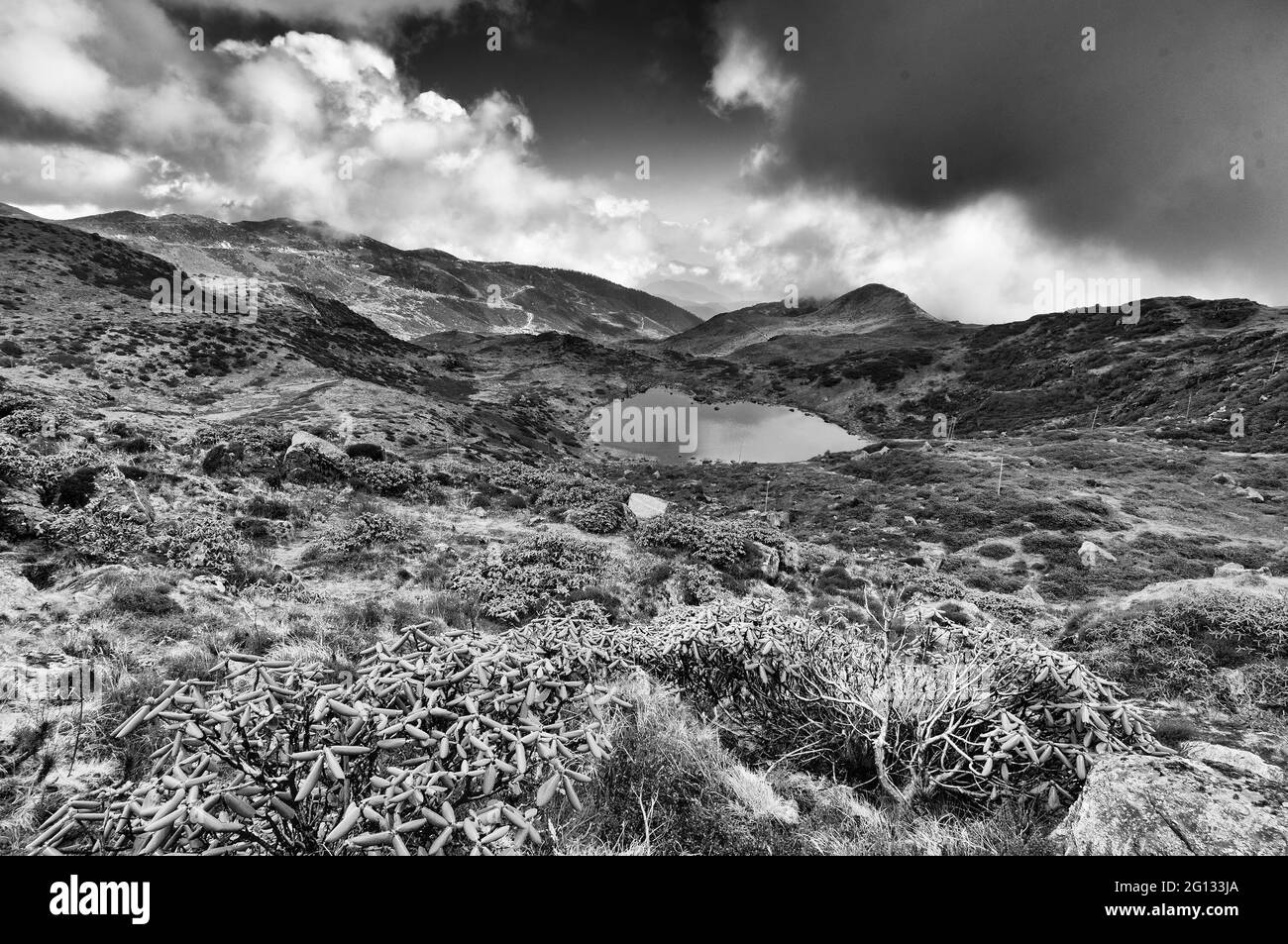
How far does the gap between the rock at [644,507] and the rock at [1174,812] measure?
1392 centimetres

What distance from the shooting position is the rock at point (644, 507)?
17.1m

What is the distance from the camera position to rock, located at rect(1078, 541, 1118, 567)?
19578mm

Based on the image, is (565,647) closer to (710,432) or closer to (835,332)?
(710,432)

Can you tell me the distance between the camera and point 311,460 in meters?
15.8

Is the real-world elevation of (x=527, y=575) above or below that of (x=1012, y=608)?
above

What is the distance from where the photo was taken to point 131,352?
31562mm

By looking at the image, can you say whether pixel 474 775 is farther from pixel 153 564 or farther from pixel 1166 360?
pixel 1166 360

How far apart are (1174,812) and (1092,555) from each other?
22883mm

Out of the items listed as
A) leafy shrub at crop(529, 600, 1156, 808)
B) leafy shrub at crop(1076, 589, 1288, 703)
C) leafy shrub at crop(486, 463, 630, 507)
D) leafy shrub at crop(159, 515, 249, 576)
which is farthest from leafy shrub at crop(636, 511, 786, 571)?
leafy shrub at crop(159, 515, 249, 576)

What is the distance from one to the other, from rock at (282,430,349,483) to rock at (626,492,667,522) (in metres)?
9.64

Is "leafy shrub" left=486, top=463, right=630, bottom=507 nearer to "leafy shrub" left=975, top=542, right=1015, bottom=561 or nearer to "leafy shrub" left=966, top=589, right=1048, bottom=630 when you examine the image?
"leafy shrub" left=966, top=589, right=1048, bottom=630

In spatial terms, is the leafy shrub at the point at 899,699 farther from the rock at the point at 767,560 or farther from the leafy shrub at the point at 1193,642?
the rock at the point at 767,560

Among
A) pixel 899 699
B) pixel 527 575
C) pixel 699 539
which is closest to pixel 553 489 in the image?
pixel 699 539
